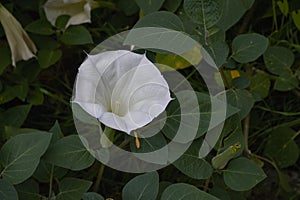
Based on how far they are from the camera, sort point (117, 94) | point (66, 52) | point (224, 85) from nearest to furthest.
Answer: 1. point (117, 94)
2. point (224, 85)
3. point (66, 52)

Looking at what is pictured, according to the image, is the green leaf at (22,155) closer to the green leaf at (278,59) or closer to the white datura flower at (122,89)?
the white datura flower at (122,89)

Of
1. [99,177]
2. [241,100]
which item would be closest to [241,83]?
[241,100]

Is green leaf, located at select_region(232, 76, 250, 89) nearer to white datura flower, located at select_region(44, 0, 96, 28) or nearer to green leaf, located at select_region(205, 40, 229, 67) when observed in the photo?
green leaf, located at select_region(205, 40, 229, 67)

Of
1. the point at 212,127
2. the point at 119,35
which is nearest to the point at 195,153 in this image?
the point at 212,127

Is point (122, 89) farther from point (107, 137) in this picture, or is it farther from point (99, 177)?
point (99, 177)

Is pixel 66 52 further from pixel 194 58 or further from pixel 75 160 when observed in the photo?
pixel 75 160

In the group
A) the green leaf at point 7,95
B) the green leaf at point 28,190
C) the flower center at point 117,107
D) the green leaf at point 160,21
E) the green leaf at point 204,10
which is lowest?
the green leaf at point 7,95

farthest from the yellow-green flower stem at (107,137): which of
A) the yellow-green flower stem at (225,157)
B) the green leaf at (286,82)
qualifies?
the green leaf at (286,82)
